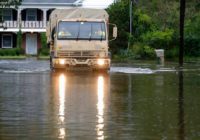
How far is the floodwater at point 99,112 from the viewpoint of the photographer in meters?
12.0

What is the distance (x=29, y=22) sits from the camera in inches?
3049

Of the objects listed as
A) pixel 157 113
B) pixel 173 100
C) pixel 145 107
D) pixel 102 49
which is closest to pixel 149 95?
pixel 173 100

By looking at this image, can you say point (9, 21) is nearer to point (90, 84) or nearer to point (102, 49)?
point (102, 49)

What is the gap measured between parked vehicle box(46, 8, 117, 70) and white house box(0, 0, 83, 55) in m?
41.3

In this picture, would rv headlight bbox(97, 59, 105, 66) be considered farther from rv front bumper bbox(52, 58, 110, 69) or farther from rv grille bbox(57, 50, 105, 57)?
rv grille bbox(57, 50, 105, 57)

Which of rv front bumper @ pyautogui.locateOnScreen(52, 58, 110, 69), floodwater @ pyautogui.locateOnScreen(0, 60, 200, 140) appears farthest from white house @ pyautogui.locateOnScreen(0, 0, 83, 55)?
floodwater @ pyautogui.locateOnScreen(0, 60, 200, 140)

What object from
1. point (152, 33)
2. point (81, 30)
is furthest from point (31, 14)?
point (81, 30)

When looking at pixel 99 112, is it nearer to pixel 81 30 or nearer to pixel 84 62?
pixel 84 62

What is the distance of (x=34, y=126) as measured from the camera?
12852 millimetres

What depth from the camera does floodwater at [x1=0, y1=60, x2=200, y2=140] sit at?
11956 millimetres

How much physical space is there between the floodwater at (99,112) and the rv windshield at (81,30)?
10792mm

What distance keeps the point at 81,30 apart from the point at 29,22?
42.7m

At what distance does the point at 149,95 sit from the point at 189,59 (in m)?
37.6

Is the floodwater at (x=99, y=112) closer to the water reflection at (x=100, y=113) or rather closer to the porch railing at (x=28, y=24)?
the water reflection at (x=100, y=113)
